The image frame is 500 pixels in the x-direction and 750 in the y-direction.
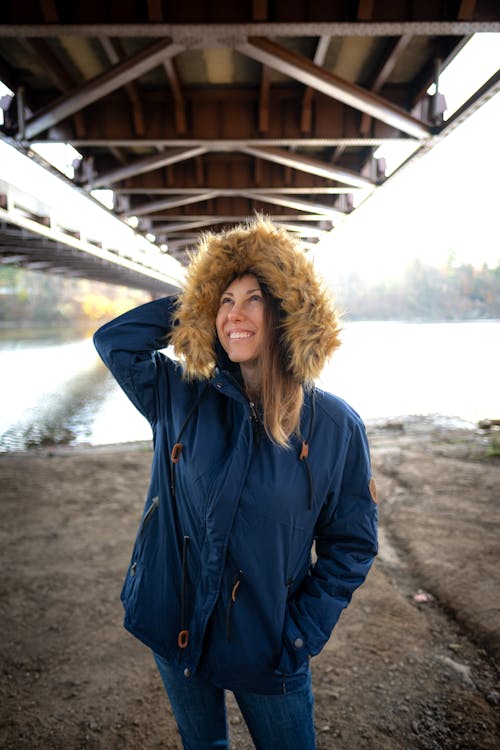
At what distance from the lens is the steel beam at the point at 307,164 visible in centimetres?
828

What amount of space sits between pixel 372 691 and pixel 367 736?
331 mm

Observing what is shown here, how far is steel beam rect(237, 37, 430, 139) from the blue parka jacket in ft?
15.0

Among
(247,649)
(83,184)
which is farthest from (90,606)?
(83,184)

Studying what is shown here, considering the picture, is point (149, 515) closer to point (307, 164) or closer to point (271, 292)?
point (271, 292)

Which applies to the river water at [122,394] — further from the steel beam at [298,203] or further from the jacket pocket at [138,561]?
the steel beam at [298,203]

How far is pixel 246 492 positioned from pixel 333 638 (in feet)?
7.99

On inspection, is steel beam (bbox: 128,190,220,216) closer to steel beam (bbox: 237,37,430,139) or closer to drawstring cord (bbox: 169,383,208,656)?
steel beam (bbox: 237,37,430,139)

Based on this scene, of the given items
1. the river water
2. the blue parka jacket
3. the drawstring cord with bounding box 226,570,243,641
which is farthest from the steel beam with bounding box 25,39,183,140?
the drawstring cord with bounding box 226,570,243,641

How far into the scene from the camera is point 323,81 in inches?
227

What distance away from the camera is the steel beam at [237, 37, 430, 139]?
17.0ft

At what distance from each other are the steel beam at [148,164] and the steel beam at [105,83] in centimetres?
188

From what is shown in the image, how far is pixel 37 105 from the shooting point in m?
7.35

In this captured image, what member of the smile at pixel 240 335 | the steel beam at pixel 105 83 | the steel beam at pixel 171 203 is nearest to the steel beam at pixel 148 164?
the steel beam at pixel 171 203

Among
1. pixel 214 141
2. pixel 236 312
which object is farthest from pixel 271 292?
pixel 214 141
